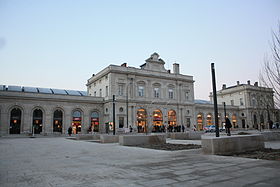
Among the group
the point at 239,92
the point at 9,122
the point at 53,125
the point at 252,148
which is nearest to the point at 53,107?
the point at 53,125

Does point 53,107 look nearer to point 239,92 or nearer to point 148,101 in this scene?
point 148,101

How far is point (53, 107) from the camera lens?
4241cm

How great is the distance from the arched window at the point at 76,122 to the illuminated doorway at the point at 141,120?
12300mm

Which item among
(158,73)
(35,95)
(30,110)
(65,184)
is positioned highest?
(158,73)

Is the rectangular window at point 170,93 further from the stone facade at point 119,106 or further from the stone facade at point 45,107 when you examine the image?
the stone facade at point 45,107

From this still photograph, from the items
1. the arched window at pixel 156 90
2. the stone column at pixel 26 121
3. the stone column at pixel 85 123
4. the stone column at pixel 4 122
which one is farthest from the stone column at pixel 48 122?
the arched window at pixel 156 90

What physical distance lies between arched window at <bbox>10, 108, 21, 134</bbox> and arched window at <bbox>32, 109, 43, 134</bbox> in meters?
2.46

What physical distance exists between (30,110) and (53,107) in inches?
159

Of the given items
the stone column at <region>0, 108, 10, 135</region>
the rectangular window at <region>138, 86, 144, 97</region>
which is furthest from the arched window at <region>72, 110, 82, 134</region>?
the rectangular window at <region>138, 86, 144, 97</region>

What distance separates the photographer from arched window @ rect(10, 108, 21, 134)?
38.2m

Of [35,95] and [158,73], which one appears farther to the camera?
[158,73]

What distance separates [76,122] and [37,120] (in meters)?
7.28

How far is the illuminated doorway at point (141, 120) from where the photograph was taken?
47.9 metres

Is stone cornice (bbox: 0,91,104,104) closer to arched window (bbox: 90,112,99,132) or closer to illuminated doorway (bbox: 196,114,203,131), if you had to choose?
arched window (bbox: 90,112,99,132)
